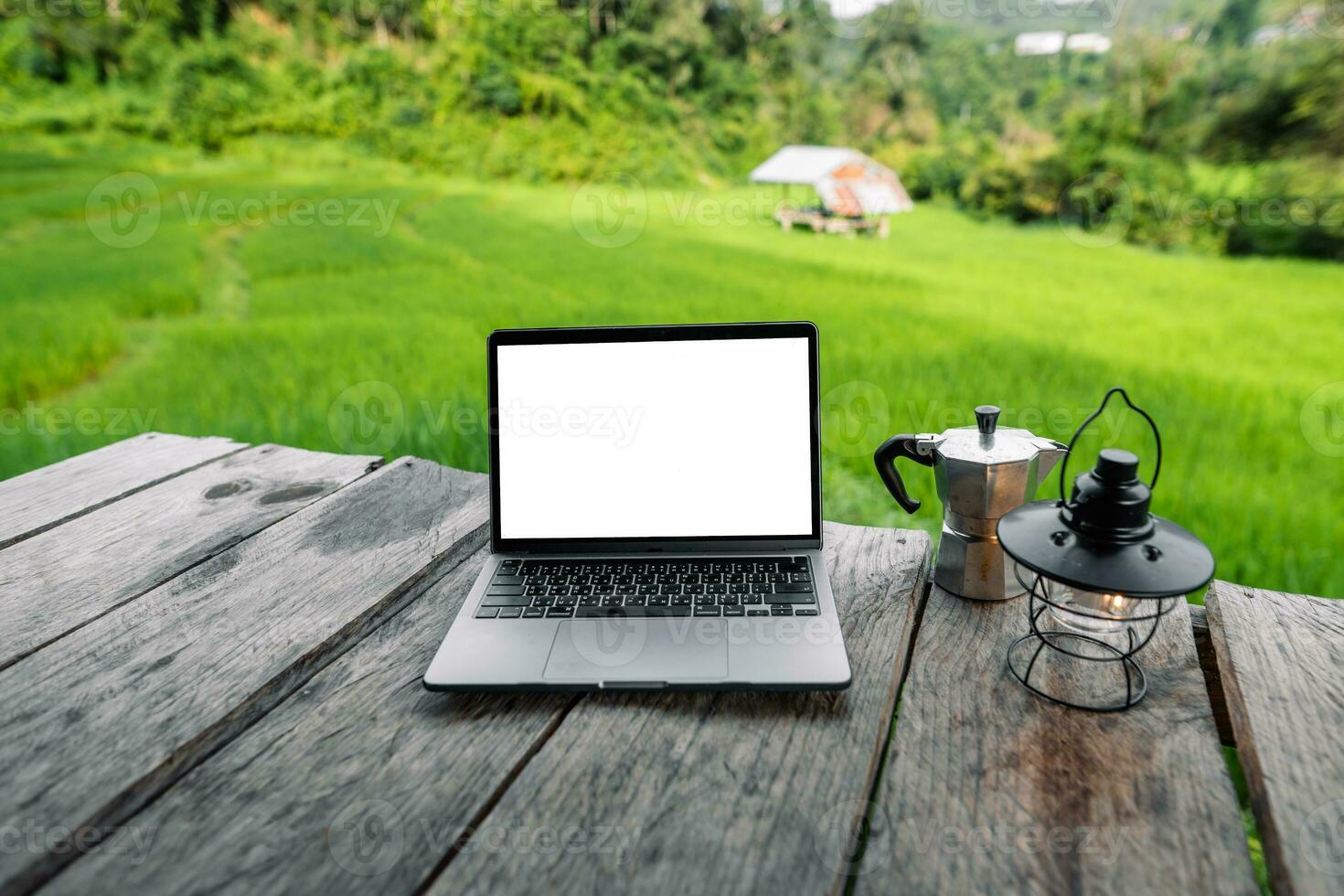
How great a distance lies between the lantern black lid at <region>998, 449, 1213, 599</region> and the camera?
0.68m

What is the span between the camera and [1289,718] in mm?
733

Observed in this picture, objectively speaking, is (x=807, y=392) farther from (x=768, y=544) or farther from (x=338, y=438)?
(x=338, y=438)

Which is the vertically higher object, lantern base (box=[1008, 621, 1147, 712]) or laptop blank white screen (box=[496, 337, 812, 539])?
laptop blank white screen (box=[496, 337, 812, 539])

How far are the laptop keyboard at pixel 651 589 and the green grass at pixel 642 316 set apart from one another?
1.48 metres

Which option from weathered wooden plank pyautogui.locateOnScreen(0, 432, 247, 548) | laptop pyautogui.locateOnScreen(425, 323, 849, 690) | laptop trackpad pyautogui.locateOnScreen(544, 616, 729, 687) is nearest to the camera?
laptop trackpad pyautogui.locateOnScreen(544, 616, 729, 687)

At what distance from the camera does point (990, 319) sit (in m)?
4.45

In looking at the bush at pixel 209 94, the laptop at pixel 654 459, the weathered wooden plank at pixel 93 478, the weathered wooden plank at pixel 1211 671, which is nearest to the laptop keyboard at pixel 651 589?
the laptop at pixel 654 459

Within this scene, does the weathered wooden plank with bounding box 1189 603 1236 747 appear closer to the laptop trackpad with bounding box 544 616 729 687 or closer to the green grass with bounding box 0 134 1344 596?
the laptop trackpad with bounding box 544 616 729 687

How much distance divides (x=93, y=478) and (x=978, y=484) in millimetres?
1443

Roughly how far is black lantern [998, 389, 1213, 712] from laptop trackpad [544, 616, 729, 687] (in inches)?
12.2

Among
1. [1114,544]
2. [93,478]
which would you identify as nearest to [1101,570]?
[1114,544]

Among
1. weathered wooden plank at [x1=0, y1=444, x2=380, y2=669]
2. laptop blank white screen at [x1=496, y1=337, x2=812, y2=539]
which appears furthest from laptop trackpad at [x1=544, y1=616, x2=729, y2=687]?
weathered wooden plank at [x1=0, y1=444, x2=380, y2=669]

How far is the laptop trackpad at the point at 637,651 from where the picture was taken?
785 mm

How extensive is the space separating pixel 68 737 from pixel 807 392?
86cm
